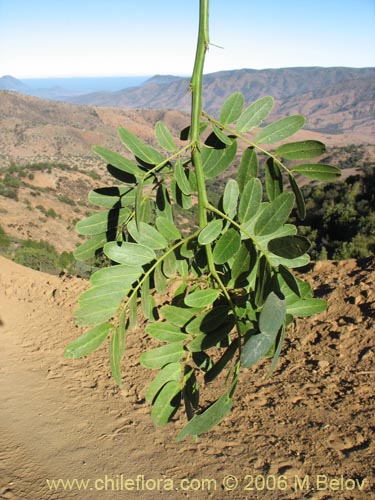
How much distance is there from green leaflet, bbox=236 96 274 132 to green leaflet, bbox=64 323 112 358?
65 centimetres

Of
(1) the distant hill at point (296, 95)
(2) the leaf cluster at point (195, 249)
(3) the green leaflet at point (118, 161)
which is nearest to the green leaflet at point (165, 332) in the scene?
(2) the leaf cluster at point (195, 249)

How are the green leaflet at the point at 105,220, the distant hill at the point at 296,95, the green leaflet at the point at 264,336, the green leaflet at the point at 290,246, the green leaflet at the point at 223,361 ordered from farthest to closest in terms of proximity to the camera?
the distant hill at the point at 296,95 < the green leaflet at the point at 105,220 < the green leaflet at the point at 223,361 < the green leaflet at the point at 290,246 < the green leaflet at the point at 264,336

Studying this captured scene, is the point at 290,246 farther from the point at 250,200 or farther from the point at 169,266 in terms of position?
the point at 169,266

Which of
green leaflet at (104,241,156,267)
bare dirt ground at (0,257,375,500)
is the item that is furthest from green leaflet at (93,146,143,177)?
bare dirt ground at (0,257,375,500)

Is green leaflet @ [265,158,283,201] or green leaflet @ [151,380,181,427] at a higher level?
green leaflet @ [265,158,283,201]

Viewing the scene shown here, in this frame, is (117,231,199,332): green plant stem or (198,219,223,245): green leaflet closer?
(198,219,223,245): green leaflet

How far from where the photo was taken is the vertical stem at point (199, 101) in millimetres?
1055


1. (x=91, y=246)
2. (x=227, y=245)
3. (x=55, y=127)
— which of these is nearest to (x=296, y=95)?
(x=55, y=127)

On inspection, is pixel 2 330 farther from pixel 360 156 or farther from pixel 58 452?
pixel 360 156

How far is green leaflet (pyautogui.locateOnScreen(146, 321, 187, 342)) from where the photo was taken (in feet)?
3.86

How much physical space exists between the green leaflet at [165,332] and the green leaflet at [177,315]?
0.7 inches

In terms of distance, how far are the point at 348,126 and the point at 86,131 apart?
62.1 meters

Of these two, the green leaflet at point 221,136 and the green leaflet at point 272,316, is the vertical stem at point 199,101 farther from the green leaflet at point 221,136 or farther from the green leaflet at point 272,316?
the green leaflet at point 272,316

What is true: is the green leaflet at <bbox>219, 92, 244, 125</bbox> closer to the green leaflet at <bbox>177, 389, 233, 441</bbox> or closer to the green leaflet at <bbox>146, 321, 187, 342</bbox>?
the green leaflet at <bbox>146, 321, 187, 342</bbox>
